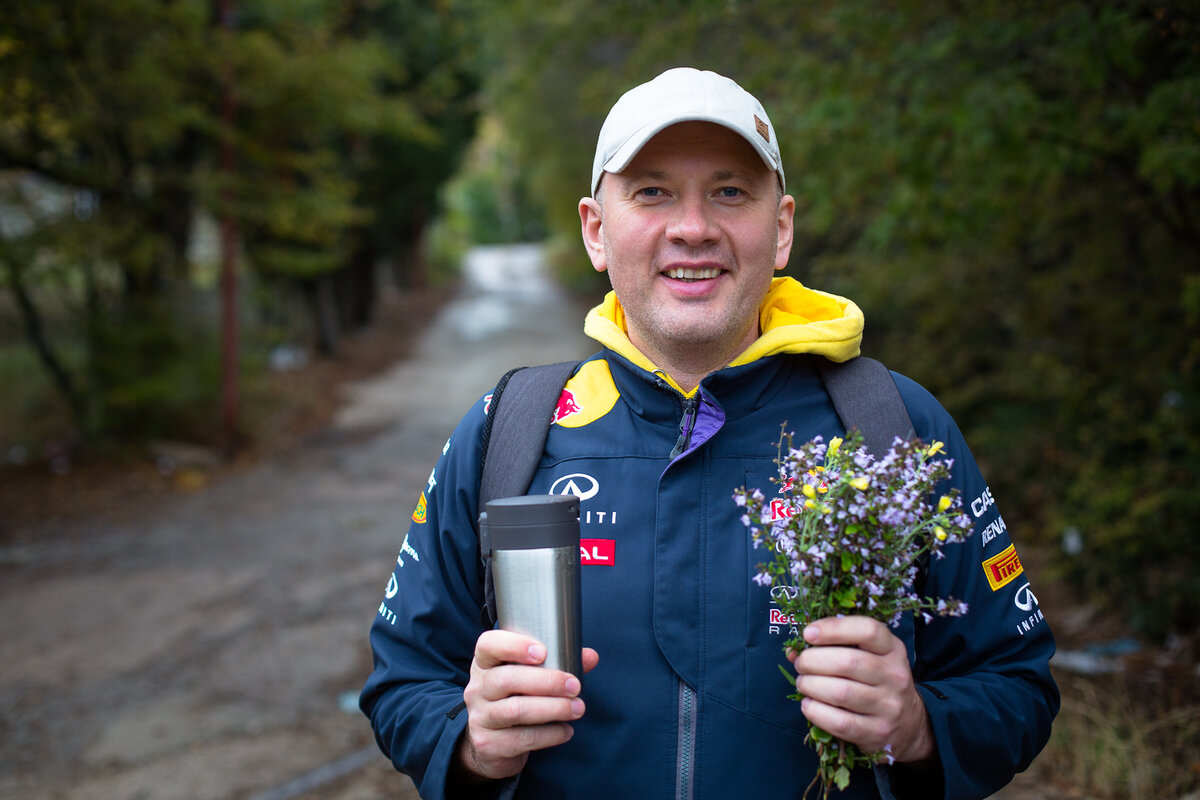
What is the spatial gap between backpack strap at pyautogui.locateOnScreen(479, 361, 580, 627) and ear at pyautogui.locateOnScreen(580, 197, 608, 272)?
0.25 metres

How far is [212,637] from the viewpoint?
7133mm

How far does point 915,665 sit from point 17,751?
5.68 metres

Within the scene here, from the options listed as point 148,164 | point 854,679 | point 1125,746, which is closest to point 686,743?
point 854,679

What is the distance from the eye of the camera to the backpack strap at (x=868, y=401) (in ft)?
6.15

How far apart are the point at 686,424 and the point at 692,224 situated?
16.0 inches

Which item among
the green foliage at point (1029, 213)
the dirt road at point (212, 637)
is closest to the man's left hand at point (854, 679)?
the green foliage at point (1029, 213)

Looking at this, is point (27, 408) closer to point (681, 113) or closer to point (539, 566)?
point (681, 113)

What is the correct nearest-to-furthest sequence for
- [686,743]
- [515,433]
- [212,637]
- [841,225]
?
[686,743], [515,433], [212,637], [841,225]

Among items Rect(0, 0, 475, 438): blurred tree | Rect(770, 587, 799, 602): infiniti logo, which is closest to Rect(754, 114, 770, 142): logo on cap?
Rect(770, 587, 799, 602): infiniti logo

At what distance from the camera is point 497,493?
1.95 metres

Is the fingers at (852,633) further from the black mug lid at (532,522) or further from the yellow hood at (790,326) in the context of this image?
the yellow hood at (790,326)

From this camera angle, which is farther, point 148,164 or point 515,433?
point 148,164

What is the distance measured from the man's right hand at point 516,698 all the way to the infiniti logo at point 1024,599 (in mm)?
876

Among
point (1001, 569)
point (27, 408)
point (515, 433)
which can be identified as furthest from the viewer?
point (27, 408)
